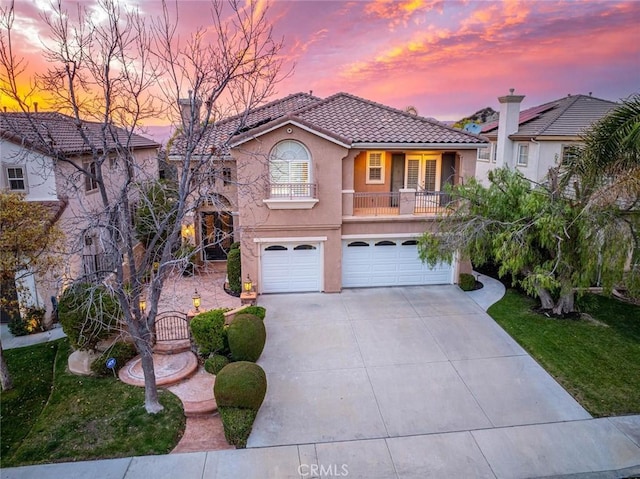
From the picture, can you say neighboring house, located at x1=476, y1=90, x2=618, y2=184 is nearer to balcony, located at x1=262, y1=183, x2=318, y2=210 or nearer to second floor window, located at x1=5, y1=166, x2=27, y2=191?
balcony, located at x1=262, y1=183, x2=318, y2=210

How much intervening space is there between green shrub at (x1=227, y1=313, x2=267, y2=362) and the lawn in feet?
6.05

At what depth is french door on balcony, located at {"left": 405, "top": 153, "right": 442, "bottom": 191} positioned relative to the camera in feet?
60.7

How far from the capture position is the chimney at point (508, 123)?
2416 cm

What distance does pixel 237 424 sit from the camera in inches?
348

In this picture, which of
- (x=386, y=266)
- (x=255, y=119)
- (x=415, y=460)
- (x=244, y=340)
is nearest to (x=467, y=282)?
(x=386, y=266)

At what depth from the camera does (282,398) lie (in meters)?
10.5

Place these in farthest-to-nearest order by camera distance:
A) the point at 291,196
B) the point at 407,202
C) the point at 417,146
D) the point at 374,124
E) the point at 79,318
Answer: the point at 374,124
the point at 407,202
the point at 417,146
the point at 291,196
the point at 79,318

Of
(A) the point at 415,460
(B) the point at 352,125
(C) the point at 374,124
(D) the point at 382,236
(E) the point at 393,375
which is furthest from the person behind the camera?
(C) the point at 374,124

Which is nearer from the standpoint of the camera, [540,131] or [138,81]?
[138,81]

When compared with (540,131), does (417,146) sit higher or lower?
lower

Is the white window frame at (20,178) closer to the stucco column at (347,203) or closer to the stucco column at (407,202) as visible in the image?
the stucco column at (347,203)

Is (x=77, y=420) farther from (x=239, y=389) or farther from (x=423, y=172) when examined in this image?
(x=423, y=172)

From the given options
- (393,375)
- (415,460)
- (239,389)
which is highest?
(239,389)

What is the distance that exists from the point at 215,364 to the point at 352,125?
10823 mm
